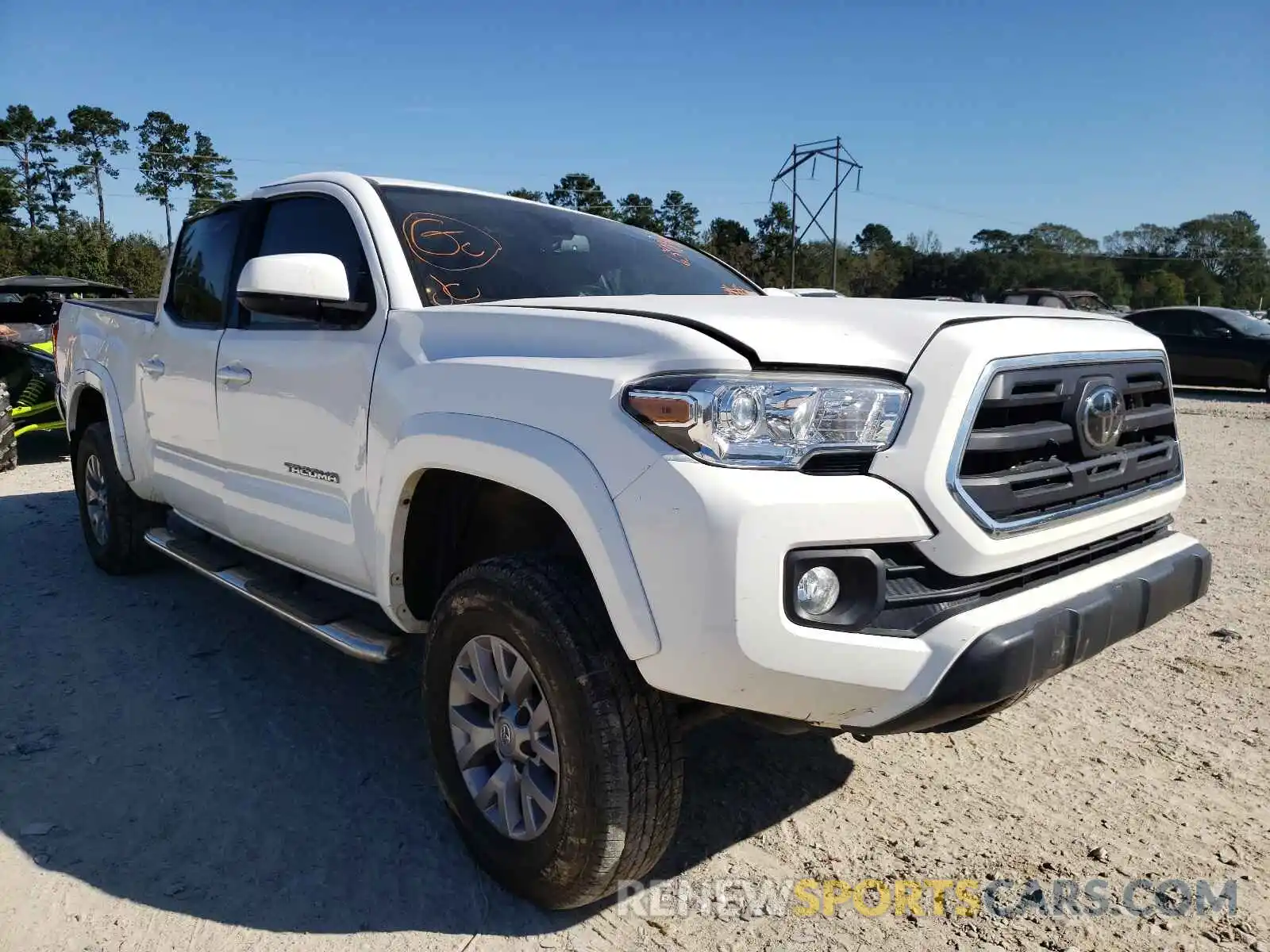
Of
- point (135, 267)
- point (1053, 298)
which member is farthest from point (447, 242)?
point (135, 267)

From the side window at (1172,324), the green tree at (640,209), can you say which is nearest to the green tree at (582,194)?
the green tree at (640,209)

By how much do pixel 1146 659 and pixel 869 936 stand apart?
7.47 feet

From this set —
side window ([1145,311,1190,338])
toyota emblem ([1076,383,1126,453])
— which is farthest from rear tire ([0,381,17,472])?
side window ([1145,311,1190,338])

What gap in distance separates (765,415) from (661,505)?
291 mm

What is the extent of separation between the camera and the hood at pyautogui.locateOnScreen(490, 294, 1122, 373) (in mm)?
2027

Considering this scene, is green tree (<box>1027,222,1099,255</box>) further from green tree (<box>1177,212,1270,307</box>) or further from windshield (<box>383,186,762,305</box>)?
windshield (<box>383,186,762,305</box>)

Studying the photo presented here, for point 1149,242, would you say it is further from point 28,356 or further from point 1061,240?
point 28,356

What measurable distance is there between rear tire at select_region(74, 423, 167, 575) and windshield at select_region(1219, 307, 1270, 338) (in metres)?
15.5

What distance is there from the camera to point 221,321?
3.82 metres

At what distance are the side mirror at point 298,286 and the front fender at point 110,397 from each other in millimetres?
2169

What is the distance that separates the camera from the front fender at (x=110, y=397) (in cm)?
467

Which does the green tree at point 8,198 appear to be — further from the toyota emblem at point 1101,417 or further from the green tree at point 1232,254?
the green tree at point 1232,254

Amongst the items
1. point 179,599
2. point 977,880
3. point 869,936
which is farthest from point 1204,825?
point 179,599

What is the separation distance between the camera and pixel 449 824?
9.13 ft
